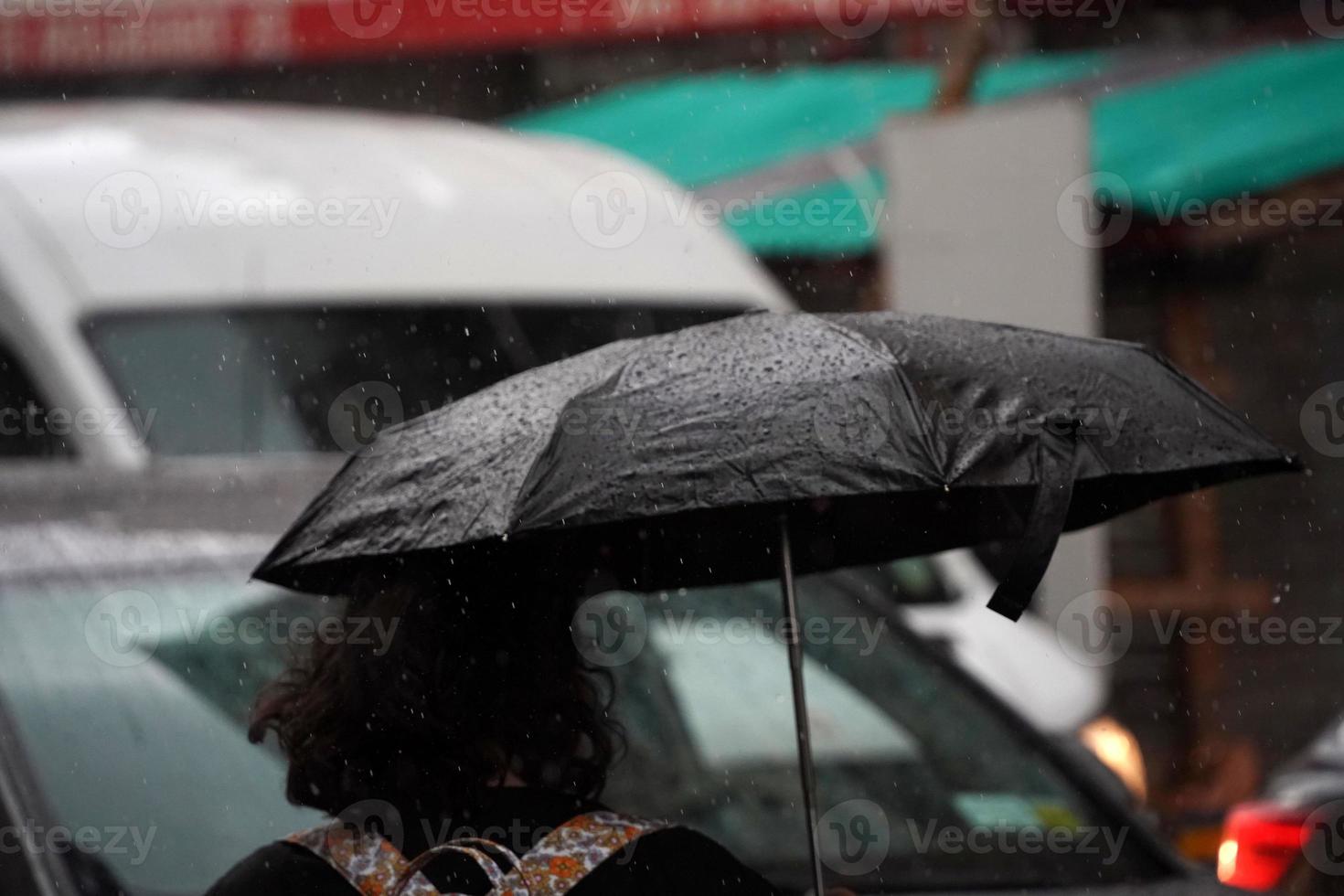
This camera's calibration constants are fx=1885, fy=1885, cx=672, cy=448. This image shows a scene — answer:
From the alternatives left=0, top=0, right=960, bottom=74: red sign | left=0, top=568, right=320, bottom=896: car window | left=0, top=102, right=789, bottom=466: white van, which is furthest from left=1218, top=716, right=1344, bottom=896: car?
left=0, top=0, right=960, bottom=74: red sign

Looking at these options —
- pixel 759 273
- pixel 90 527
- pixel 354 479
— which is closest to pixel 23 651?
pixel 90 527

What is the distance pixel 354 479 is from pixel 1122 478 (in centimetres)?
105

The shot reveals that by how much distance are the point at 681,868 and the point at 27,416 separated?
3520mm

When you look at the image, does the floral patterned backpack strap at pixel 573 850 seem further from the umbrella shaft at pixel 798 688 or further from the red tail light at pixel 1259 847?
the red tail light at pixel 1259 847

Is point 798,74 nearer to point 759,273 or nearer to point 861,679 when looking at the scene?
point 759,273

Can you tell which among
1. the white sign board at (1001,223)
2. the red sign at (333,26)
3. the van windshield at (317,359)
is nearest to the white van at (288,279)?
the van windshield at (317,359)

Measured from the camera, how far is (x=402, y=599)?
2.35m

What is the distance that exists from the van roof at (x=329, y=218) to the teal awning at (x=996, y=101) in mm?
2518

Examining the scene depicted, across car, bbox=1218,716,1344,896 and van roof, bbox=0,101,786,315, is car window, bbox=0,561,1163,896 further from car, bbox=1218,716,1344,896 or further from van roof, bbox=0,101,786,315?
van roof, bbox=0,101,786,315

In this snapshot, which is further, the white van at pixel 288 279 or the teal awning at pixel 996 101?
the teal awning at pixel 996 101

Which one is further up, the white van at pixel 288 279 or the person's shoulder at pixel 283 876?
the white van at pixel 288 279

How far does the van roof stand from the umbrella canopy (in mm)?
2834

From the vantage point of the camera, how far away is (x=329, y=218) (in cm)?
545

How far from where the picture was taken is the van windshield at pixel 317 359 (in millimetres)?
4980
